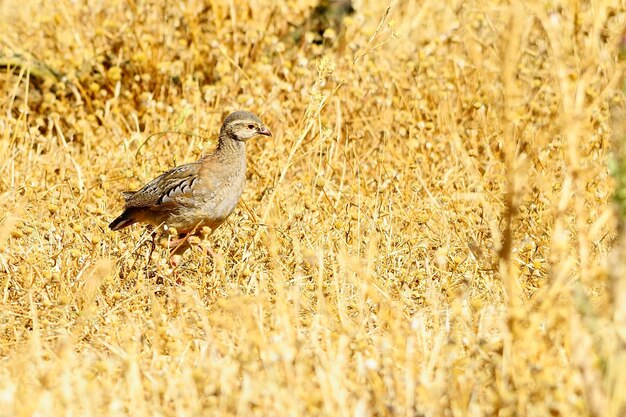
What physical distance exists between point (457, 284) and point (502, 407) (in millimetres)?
2346

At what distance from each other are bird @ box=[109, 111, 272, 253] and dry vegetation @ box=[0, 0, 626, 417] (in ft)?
0.61

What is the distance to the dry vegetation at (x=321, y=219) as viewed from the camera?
3979mm

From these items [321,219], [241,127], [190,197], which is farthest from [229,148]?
[321,219]

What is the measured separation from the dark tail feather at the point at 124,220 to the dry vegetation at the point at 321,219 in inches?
4.7

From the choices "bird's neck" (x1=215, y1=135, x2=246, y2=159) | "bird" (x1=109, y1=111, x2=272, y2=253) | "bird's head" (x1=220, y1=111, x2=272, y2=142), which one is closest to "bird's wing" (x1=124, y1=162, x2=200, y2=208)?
"bird" (x1=109, y1=111, x2=272, y2=253)

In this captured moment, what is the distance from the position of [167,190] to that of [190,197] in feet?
0.52

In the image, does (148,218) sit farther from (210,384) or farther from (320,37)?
(320,37)

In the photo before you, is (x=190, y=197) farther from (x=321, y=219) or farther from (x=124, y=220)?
(x=321, y=219)

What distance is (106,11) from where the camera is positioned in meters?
9.72

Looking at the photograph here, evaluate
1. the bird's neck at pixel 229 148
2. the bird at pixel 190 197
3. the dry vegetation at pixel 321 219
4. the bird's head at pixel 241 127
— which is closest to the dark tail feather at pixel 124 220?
the bird at pixel 190 197

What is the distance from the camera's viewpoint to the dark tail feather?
21.6ft

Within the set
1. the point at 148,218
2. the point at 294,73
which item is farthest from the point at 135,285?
the point at 294,73

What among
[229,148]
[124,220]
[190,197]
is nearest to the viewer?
[190,197]

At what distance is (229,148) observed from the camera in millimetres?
6863
